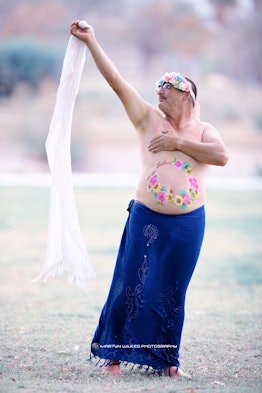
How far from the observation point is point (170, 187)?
14.2 feet

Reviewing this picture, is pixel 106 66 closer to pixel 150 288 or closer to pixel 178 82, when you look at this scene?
pixel 178 82

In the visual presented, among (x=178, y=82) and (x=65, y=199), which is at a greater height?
(x=178, y=82)

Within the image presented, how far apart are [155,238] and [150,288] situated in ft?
0.97

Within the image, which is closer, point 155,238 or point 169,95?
point 155,238

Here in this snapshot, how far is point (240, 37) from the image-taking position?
23.6m

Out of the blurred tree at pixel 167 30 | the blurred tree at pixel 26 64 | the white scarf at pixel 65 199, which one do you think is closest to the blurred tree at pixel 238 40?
the blurred tree at pixel 167 30

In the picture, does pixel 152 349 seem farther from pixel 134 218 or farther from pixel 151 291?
pixel 134 218

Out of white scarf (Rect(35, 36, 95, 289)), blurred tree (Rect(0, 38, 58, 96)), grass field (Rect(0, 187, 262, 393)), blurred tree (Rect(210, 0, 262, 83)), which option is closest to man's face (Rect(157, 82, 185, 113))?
white scarf (Rect(35, 36, 95, 289))

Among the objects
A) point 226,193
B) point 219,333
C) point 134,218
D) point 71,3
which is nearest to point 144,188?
point 134,218

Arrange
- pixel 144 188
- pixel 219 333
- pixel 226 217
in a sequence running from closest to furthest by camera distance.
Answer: pixel 144 188, pixel 219 333, pixel 226 217

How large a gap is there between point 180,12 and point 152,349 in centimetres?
2063

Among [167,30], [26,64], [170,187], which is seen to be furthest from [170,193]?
[167,30]

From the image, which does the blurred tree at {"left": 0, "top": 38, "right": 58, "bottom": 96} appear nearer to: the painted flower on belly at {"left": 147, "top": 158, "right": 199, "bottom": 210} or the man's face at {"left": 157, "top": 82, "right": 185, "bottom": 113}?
the man's face at {"left": 157, "top": 82, "right": 185, "bottom": 113}

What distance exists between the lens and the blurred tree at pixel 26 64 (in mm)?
22812
